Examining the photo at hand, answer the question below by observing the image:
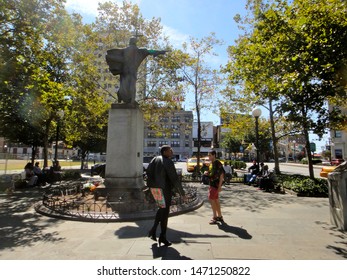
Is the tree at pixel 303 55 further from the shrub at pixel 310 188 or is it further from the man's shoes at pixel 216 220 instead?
the man's shoes at pixel 216 220

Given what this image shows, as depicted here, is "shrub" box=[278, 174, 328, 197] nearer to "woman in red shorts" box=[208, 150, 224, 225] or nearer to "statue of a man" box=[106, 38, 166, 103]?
"woman in red shorts" box=[208, 150, 224, 225]

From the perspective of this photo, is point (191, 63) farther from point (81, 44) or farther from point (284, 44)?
point (284, 44)

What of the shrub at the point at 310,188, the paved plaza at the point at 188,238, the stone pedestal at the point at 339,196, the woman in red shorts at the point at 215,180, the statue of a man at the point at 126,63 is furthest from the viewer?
the shrub at the point at 310,188

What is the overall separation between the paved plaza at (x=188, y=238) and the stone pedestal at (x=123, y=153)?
235 centimetres

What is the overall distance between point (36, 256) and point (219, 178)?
14.2 feet

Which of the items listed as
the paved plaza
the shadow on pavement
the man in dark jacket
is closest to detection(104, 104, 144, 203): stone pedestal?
the paved plaza

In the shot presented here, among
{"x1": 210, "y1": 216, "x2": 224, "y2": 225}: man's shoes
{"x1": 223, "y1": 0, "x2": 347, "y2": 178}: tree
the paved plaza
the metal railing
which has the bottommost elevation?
the paved plaza

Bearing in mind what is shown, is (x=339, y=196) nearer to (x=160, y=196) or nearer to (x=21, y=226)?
(x=160, y=196)

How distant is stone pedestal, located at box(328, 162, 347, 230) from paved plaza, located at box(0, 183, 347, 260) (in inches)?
10.6

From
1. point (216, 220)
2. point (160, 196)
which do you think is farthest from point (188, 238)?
point (216, 220)

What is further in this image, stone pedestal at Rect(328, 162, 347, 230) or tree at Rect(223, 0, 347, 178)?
tree at Rect(223, 0, 347, 178)

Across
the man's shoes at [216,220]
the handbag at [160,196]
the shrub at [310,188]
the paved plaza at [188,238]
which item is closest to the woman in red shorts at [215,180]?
the man's shoes at [216,220]

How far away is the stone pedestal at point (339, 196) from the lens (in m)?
6.52

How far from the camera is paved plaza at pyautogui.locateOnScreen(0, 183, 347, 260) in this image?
479 centimetres
